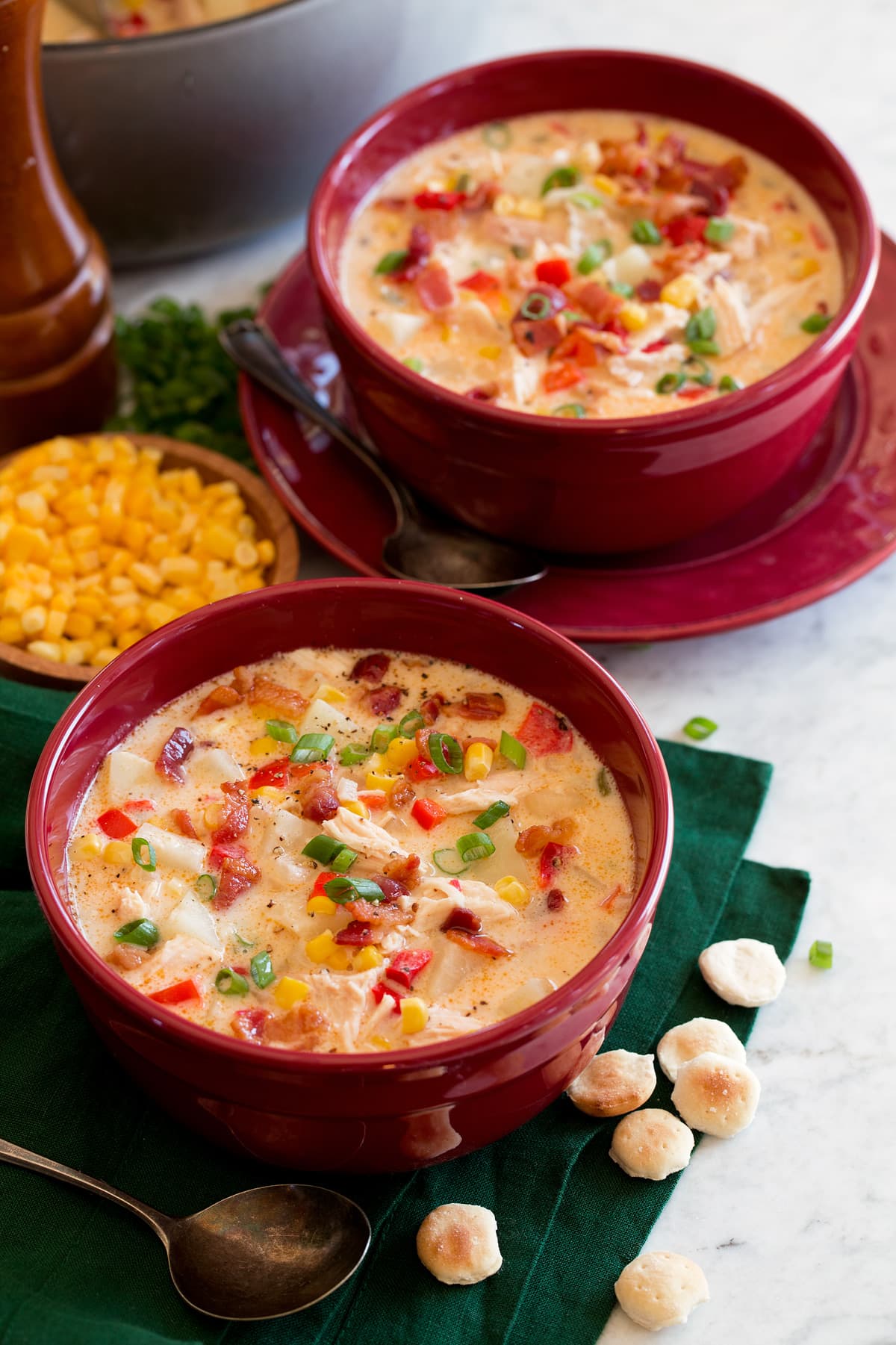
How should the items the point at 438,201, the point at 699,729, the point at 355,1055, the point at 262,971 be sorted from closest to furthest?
the point at 355,1055 → the point at 262,971 → the point at 699,729 → the point at 438,201

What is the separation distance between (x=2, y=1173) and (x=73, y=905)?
0.44 meters

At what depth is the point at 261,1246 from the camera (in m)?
2.25

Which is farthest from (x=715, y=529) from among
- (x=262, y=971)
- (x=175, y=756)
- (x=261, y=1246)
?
(x=261, y=1246)

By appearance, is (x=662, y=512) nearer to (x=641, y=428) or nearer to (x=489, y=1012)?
(x=641, y=428)

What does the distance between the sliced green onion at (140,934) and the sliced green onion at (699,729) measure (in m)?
1.30

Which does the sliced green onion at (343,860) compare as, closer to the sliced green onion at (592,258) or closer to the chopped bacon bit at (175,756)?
the chopped bacon bit at (175,756)

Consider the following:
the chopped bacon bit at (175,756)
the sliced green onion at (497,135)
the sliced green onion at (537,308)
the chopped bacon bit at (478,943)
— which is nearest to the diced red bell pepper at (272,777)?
the chopped bacon bit at (175,756)

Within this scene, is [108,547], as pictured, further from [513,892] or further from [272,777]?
[513,892]

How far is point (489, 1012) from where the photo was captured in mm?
2264

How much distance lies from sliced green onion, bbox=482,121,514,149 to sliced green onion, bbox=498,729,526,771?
6.42 ft

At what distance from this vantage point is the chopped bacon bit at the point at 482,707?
271 centimetres

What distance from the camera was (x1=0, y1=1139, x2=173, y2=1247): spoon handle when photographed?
227cm

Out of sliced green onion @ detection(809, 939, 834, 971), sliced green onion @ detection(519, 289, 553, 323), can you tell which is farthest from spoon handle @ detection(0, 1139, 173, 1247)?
sliced green onion @ detection(519, 289, 553, 323)

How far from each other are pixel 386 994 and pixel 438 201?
219 cm
